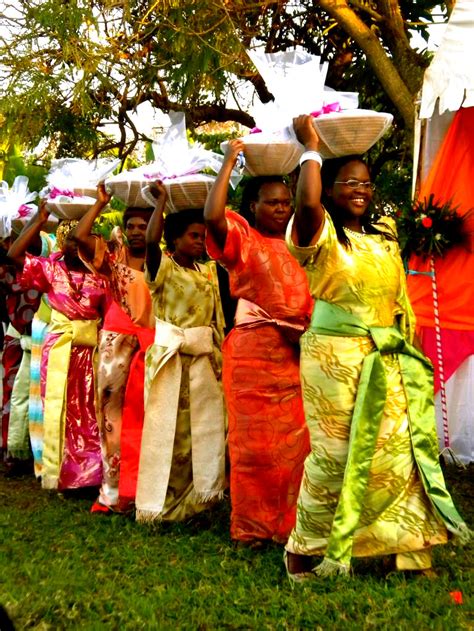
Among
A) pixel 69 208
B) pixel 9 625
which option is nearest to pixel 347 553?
pixel 9 625

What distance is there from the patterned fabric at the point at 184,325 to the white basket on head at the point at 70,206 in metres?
1.08

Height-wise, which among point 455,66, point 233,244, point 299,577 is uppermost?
→ point 455,66

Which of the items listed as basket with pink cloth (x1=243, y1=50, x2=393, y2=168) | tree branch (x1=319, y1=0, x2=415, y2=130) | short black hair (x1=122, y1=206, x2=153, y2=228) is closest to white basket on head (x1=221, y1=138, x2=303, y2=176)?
basket with pink cloth (x1=243, y1=50, x2=393, y2=168)

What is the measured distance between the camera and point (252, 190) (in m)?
5.02

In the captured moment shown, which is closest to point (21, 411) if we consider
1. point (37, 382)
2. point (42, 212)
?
point (37, 382)

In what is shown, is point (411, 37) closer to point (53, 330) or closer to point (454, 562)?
point (53, 330)

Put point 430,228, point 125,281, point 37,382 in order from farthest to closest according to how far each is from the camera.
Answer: point 37,382 < point 430,228 < point 125,281

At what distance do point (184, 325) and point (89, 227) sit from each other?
2.87 ft

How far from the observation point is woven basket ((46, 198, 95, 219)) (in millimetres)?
6349

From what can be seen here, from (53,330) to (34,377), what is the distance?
743mm

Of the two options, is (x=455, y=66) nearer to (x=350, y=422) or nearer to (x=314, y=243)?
(x=314, y=243)

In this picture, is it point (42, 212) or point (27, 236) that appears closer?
point (42, 212)

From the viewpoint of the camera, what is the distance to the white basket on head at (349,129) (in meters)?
4.09

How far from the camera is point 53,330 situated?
6973 millimetres
